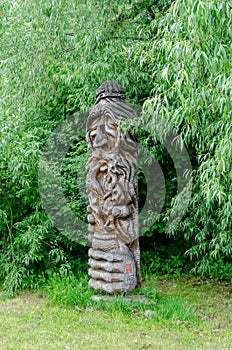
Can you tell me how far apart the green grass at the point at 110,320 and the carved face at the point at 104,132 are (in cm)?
151

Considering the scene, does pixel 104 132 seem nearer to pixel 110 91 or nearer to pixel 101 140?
pixel 101 140

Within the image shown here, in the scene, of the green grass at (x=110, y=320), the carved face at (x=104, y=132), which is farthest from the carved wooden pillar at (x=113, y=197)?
the green grass at (x=110, y=320)

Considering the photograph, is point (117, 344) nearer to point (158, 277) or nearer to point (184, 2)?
point (158, 277)

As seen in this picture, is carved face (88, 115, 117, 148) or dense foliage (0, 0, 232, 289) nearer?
carved face (88, 115, 117, 148)

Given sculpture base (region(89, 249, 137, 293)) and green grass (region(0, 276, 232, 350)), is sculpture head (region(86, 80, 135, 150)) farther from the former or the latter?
green grass (region(0, 276, 232, 350))

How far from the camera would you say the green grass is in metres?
3.27

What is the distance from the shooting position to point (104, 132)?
4.13 m

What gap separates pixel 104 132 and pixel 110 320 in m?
1.77

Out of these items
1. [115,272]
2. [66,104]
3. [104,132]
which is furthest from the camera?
[66,104]

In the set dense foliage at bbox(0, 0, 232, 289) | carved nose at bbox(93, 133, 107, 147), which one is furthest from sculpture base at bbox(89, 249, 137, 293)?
carved nose at bbox(93, 133, 107, 147)

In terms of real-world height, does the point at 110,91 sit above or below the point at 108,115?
above

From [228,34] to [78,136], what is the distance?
9.38 ft

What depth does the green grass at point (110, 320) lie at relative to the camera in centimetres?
327

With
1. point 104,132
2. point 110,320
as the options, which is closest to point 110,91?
point 104,132
